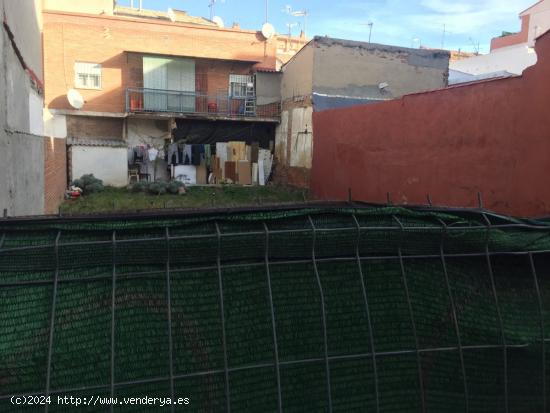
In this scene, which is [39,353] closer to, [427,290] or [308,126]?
[427,290]

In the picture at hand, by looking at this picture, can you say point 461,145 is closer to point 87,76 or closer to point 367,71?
point 367,71

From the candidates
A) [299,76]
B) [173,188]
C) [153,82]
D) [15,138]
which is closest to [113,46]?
[153,82]

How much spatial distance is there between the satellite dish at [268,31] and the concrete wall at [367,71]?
479cm

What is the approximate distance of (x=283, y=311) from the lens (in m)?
1.87

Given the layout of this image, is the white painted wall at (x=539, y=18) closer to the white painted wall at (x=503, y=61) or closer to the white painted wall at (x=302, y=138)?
the white painted wall at (x=503, y=61)

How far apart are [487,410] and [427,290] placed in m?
0.58

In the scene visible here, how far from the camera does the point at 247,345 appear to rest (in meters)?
1.80

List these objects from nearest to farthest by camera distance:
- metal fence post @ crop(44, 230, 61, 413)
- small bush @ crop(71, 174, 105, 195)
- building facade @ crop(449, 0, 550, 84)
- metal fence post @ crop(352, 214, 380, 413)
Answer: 1. metal fence post @ crop(44, 230, 61, 413)
2. metal fence post @ crop(352, 214, 380, 413)
3. small bush @ crop(71, 174, 105, 195)
4. building facade @ crop(449, 0, 550, 84)

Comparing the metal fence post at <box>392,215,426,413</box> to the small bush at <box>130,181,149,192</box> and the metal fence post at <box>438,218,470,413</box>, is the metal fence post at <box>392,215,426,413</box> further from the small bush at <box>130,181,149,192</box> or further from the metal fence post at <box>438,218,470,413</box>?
the small bush at <box>130,181,149,192</box>

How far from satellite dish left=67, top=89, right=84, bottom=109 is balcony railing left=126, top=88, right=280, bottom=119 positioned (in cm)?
190

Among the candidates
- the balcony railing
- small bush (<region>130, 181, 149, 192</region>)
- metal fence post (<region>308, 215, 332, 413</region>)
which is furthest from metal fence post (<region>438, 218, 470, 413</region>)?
the balcony railing

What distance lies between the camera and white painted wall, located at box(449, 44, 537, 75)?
80.5ft

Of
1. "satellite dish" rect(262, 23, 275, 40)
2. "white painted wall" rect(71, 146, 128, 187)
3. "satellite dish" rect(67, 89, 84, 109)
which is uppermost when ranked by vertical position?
"satellite dish" rect(262, 23, 275, 40)

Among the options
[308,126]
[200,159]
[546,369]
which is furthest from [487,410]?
[200,159]
